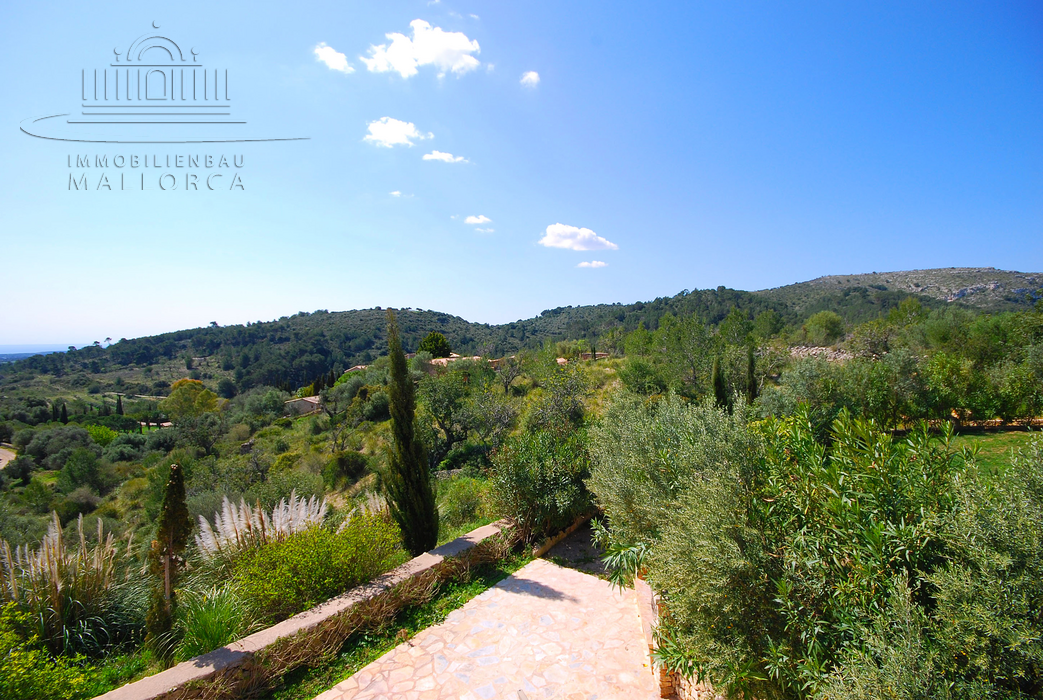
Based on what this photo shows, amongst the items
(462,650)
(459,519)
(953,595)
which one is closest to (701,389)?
(459,519)

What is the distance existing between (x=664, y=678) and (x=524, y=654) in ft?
A: 4.20

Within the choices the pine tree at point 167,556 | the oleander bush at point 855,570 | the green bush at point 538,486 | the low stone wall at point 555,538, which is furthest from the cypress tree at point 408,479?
the oleander bush at point 855,570

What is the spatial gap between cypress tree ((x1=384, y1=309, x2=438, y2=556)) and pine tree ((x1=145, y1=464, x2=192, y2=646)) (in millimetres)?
2468

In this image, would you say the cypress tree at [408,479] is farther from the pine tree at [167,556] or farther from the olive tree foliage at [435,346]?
the olive tree foliage at [435,346]

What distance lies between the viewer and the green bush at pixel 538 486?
623cm

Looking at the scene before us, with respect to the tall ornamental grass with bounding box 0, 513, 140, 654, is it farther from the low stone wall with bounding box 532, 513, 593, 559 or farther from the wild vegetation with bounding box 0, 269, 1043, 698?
the low stone wall with bounding box 532, 513, 593, 559

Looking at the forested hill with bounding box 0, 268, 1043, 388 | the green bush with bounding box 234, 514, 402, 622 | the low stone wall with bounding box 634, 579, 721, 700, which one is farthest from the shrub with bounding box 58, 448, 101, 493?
the low stone wall with bounding box 634, 579, 721, 700

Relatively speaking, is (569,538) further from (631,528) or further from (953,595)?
(953,595)

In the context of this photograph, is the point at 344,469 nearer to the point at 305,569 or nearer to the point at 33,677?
the point at 305,569

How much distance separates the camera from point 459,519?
334 inches

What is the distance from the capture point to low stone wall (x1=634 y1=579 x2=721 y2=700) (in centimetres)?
290

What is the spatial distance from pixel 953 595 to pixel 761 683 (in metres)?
1.14

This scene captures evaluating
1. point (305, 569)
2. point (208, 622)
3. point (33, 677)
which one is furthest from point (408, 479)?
point (33, 677)

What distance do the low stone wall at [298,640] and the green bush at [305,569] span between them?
0.18 meters
